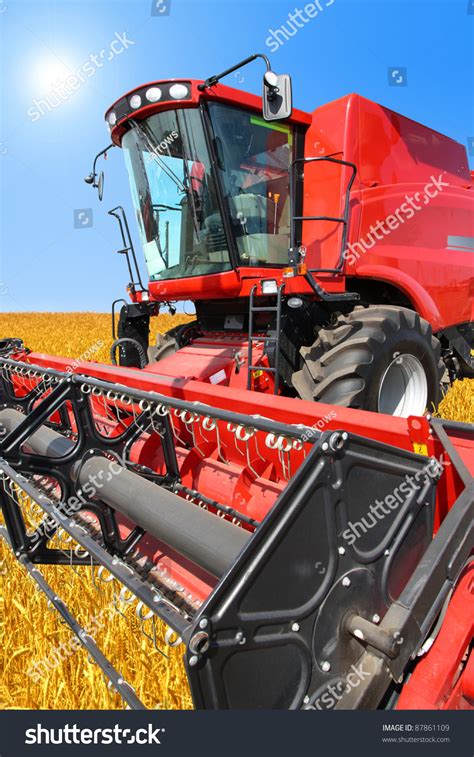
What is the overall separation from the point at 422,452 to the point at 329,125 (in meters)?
2.87

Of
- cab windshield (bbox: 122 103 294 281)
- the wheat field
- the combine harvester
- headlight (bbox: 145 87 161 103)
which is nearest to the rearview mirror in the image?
the combine harvester

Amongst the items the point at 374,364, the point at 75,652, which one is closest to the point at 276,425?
the point at 75,652

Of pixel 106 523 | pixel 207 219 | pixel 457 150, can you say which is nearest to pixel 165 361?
pixel 207 219

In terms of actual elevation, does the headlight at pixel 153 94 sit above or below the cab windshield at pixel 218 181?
above

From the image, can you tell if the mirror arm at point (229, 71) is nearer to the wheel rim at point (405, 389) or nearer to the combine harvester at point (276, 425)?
the combine harvester at point (276, 425)

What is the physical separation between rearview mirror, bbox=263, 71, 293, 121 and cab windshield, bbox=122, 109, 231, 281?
0.75 m

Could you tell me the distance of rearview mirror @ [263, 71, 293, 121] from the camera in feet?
7.87

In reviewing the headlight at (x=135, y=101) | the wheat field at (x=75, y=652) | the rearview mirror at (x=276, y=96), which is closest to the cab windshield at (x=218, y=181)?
the headlight at (x=135, y=101)

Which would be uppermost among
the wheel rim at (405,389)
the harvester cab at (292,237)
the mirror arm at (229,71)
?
the mirror arm at (229,71)

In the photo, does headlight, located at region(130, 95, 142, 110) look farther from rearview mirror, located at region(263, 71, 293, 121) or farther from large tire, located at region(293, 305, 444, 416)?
large tire, located at region(293, 305, 444, 416)

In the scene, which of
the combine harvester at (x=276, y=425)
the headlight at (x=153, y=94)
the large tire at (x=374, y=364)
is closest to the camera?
the combine harvester at (x=276, y=425)

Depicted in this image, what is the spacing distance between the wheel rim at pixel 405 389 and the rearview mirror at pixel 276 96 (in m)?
1.67

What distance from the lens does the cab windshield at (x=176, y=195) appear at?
10.4 feet

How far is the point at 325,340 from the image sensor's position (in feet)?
9.37
